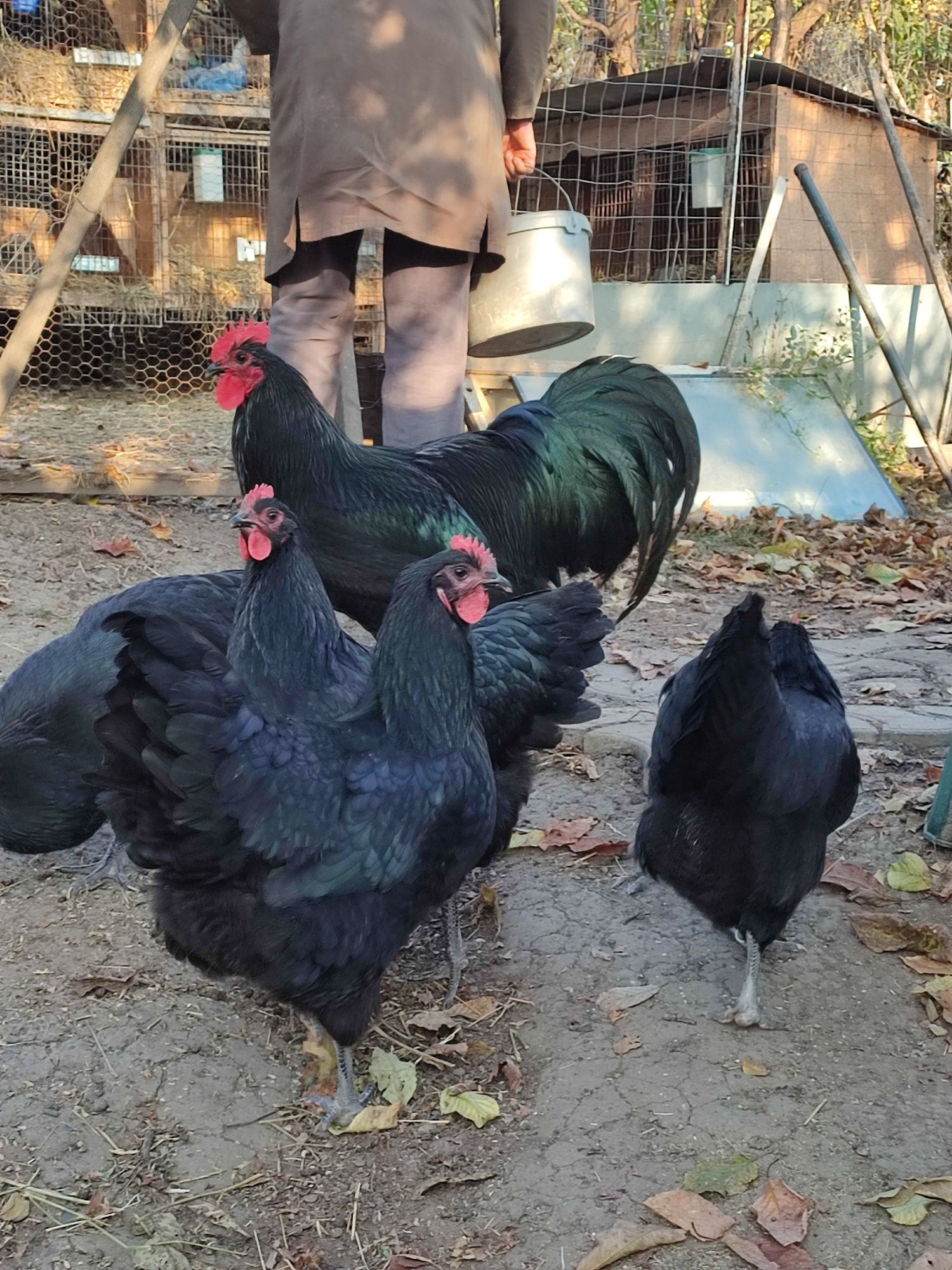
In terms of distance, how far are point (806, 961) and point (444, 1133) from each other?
3.42 ft

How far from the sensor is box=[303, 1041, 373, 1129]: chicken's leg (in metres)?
2.43

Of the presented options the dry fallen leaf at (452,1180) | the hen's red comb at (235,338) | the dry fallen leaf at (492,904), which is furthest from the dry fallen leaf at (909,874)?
the hen's red comb at (235,338)

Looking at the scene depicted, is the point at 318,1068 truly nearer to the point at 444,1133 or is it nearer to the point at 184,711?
the point at 444,1133

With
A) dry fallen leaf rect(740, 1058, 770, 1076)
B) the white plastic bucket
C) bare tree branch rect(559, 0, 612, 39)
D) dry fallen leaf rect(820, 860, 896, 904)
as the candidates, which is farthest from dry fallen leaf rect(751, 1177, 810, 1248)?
bare tree branch rect(559, 0, 612, 39)

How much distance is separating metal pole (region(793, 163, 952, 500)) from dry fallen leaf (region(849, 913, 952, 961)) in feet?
20.6

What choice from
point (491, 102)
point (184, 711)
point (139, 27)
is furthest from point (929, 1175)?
point (139, 27)

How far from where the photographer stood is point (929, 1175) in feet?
6.96

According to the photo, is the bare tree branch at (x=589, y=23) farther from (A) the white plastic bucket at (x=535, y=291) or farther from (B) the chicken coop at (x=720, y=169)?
(A) the white plastic bucket at (x=535, y=291)

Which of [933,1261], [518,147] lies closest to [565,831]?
[933,1261]

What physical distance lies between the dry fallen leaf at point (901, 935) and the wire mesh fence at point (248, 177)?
511cm

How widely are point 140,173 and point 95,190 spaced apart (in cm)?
347

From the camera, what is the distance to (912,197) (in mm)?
8969

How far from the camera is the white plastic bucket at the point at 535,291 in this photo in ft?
15.7

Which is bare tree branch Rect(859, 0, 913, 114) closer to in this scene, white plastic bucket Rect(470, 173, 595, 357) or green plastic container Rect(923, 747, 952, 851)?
white plastic bucket Rect(470, 173, 595, 357)
